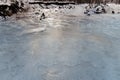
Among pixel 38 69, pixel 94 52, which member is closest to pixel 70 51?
pixel 94 52

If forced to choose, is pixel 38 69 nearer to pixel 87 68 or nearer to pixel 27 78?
pixel 27 78

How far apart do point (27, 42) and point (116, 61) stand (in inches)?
165

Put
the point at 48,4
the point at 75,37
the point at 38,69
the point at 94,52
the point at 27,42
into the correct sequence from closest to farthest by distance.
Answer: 1. the point at 38,69
2. the point at 94,52
3. the point at 27,42
4. the point at 75,37
5. the point at 48,4

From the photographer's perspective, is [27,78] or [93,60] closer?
[27,78]

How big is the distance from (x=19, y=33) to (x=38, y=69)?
19.5 feet

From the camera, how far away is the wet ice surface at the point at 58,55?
23.7 ft

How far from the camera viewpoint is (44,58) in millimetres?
8727

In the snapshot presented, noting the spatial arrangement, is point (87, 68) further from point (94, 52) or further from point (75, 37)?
point (75, 37)

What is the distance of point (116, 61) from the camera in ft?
28.5

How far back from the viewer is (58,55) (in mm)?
9172

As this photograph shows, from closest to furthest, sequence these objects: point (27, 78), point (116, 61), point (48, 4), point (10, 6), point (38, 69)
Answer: point (27, 78)
point (38, 69)
point (116, 61)
point (10, 6)
point (48, 4)

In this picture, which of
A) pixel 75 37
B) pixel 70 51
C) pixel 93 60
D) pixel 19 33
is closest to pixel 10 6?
pixel 19 33

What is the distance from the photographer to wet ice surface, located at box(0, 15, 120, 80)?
284 inches

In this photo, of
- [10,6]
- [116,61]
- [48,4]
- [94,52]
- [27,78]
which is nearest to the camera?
[27,78]
